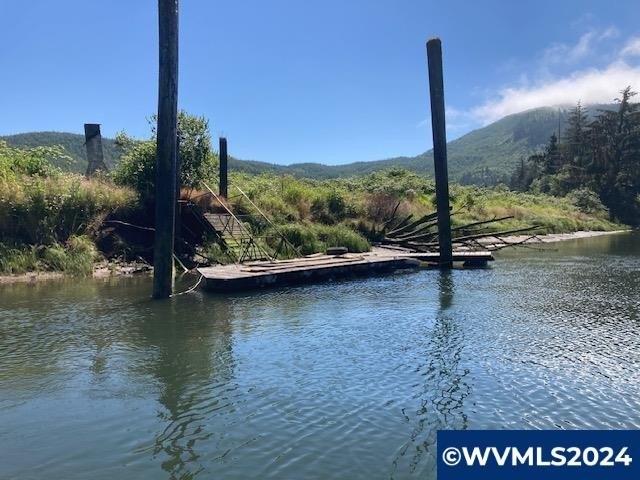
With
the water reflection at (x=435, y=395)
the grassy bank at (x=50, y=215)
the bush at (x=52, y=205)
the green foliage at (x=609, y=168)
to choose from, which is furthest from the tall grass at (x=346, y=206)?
the green foliage at (x=609, y=168)

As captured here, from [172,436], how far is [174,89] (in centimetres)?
855

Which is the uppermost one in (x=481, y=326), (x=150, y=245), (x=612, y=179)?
(x=612, y=179)

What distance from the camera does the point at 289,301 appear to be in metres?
12.6

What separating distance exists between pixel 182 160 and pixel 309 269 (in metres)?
8.12

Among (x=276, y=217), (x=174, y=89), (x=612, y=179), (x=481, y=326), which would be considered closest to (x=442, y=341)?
(x=481, y=326)

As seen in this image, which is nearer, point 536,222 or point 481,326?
point 481,326

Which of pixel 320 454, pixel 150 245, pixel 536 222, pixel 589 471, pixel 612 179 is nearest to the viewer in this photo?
pixel 589 471

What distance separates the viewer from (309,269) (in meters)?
15.8

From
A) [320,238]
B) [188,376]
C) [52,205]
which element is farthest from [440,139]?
[188,376]

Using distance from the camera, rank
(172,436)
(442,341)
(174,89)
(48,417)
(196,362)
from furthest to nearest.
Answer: (174,89)
(442,341)
(196,362)
(48,417)
(172,436)

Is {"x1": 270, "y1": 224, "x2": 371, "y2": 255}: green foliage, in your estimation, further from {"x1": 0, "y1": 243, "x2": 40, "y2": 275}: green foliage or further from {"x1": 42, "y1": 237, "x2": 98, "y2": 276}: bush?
{"x1": 0, "y1": 243, "x2": 40, "y2": 275}: green foliage

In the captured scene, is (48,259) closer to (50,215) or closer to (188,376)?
(50,215)

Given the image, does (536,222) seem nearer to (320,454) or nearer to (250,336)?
(250,336)

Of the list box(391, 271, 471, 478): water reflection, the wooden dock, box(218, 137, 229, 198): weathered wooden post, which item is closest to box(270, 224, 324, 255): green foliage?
the wooden dock
